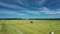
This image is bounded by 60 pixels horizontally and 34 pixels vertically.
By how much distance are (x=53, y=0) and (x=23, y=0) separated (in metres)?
0.39

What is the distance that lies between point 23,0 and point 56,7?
1.45 feet

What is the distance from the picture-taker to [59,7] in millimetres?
1625

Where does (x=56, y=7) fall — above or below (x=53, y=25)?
above

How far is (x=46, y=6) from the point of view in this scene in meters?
1.62

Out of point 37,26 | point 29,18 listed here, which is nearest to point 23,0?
point 29,18

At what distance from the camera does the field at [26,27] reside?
5.13ft

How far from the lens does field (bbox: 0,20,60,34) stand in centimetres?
156

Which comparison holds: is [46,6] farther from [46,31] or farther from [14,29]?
[14,29]

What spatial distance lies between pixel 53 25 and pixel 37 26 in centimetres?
21

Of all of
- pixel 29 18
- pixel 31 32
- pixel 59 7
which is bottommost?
pixel 31 32

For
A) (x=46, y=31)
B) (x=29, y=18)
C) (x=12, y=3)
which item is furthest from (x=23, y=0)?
(x=46, y=31)

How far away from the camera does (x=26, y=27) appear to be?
157 cm

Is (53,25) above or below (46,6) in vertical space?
below

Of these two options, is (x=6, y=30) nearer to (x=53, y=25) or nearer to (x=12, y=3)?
(x=12, y=3)
